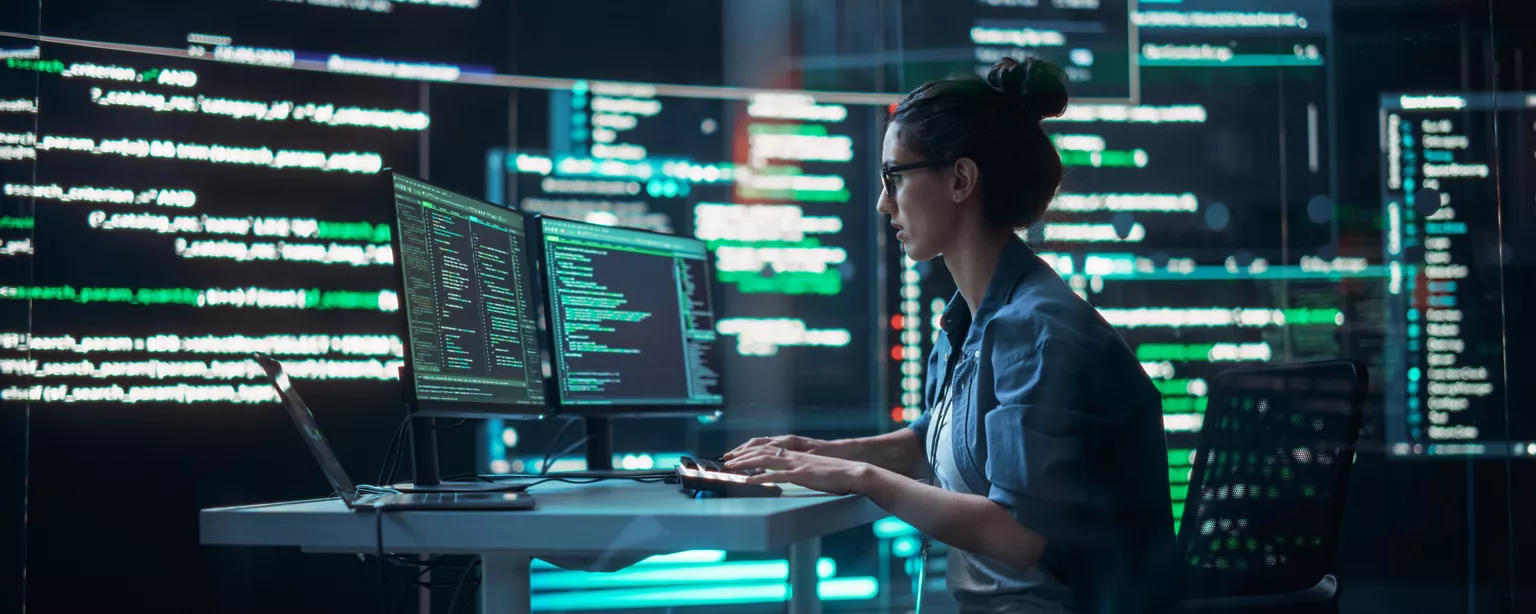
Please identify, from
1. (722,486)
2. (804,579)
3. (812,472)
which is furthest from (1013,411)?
(804,579)

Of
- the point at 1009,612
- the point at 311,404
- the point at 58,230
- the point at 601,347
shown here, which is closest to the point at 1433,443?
the point at 1009,612

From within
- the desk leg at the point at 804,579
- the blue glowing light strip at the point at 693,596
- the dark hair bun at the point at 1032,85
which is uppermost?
the dark hair bun at the point at 1032,85

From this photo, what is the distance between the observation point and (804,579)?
209 centimetres

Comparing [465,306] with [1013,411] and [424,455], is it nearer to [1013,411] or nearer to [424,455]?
[424,455]

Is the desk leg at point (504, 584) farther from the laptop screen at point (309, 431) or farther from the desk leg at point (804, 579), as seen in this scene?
the desk leg at point (804, 579)

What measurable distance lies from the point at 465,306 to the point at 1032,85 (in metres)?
0.90

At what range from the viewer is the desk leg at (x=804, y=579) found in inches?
82.0

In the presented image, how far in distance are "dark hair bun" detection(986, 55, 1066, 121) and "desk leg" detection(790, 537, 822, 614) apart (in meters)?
0.89

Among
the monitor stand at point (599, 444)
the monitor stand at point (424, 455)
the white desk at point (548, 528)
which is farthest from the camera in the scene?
the monitor stand at point (599, 444)

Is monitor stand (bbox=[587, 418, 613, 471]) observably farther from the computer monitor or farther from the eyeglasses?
the eyeglasses

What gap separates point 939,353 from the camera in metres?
1.97

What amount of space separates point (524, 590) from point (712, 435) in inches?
71.7

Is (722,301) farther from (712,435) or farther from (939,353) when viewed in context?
(939,353)

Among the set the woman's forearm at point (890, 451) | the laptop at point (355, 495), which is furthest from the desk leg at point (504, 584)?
the woman's forearm at point (890, 451)
